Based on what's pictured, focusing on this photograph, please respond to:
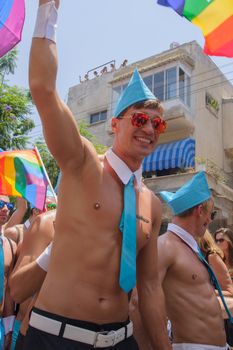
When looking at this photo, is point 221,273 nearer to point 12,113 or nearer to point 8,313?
point 8,313

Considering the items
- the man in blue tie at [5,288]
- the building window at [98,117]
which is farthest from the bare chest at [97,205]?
the building window at [98,117]

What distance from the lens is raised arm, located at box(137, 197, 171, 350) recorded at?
2670 millimetres

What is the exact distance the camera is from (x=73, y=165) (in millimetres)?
2293

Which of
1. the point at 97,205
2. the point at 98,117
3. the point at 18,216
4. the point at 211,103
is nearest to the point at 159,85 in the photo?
the point at 211,103

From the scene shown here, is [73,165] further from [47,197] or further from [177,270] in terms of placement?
[47,197]

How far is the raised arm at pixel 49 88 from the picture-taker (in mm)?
2031

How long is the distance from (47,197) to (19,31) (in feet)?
11.2

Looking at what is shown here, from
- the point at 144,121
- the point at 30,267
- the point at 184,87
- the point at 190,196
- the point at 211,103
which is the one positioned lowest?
the point at 30,267

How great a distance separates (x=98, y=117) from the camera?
26609 mm

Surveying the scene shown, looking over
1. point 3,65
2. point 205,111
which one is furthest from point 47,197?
point 205,111

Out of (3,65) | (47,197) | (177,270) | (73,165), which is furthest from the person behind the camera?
(3,65)

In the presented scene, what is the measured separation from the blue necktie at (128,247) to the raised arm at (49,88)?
517 mm

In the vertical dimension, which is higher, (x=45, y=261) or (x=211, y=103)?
(x=211, y=103)

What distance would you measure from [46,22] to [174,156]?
63.2 ft
